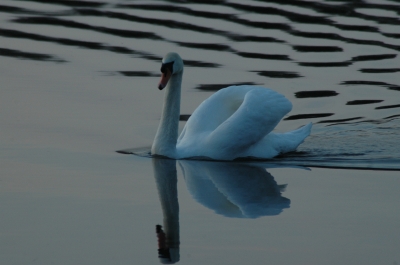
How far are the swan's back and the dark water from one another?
1.99ft

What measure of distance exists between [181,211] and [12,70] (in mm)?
6384

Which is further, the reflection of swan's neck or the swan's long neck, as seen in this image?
the swan's long neck

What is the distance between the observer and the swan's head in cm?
992

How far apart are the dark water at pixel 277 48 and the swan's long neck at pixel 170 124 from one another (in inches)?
55.2

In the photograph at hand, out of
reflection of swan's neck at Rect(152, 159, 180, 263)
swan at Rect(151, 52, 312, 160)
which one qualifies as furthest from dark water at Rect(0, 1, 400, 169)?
reflection of swan's neck at Rect(152, 159, 180, 263)

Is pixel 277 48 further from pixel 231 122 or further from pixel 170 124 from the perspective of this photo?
pixel 231 122

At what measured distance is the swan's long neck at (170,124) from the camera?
10109 millimetres

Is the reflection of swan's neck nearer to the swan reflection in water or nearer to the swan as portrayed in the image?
the swan reflection in water

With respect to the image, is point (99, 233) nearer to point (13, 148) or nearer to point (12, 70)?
point (13, 148)

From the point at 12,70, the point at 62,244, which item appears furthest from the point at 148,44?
the point at 62,244

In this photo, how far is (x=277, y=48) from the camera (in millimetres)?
15961

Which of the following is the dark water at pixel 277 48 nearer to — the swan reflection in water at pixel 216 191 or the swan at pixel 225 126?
the swan at pixel 225 126

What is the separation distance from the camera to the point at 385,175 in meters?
9.42

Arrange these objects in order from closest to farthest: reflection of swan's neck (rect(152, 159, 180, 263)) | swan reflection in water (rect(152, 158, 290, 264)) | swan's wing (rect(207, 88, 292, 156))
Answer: reflection of swan's neck (rect(152, 159, 180, 263)) < swan reflection in water (rect(152, 158, 290, 264)) < swan's wing (rect(207, 88, 292, 156))
